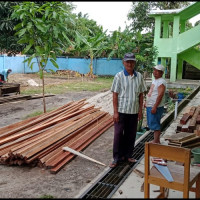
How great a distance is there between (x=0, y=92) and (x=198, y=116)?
9479mm

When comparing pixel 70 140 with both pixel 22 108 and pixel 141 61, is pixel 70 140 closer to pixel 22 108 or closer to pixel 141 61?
pixel 141 61

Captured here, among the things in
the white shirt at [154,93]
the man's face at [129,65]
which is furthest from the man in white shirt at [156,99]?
the man's face at [129,65]

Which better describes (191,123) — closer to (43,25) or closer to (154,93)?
(154,93)

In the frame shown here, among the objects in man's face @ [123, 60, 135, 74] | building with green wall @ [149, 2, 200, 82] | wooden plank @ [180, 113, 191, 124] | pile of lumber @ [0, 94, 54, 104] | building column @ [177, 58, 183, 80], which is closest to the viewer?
man's face @ [123, 60, 135, 74]

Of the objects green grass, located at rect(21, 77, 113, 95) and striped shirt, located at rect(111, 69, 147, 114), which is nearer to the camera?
striped shirt, located at rect(111, 69, 147, 114)

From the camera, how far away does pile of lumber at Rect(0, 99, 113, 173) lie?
5133 mm

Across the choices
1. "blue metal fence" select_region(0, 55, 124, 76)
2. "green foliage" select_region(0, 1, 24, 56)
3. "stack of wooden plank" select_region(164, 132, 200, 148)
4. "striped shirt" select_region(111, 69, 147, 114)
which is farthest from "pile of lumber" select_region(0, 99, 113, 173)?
"blue metal fence" select_region(0, 55, 124, 76)

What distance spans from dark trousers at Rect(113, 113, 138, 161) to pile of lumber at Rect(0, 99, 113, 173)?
46.1 inches

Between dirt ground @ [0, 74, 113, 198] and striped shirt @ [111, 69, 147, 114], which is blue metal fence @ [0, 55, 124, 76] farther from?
striped shirt @ [111, 69, 147, 114]

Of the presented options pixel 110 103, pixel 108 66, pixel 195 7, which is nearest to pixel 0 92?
pixel 110 103

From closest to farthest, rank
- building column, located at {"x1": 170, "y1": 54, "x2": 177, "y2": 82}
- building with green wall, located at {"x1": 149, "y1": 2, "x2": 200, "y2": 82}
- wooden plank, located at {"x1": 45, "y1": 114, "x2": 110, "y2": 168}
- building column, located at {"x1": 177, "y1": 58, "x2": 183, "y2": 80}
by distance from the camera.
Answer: wooden plank, located at {"x1": 45, "y1": 114, "x2": 110, "y2": 168}, building with green wall, located at {"x1": 149, "y1": 2, "x2": 200, "y2": 82}, building column, located at {"x1": 170, "y1": 54, "x2": 177, "y2": 82}, building column, located at {"x1": 177, "y1": 58, "x2": 183, "y2": 80}

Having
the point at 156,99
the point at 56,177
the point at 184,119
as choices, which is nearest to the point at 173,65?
the point at 184,119

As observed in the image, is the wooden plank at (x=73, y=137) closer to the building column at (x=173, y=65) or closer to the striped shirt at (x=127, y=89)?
the striped shirt at (x=127, y=89)

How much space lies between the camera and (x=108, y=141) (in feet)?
22.9
